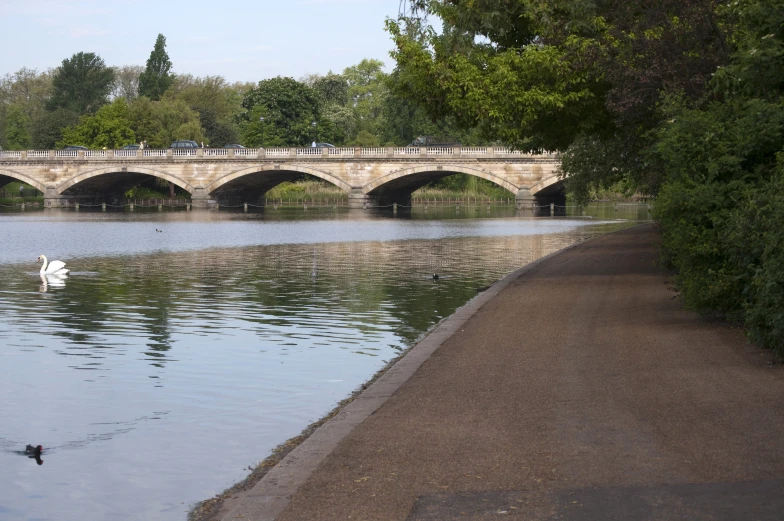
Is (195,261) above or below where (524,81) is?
below

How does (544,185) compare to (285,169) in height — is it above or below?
below

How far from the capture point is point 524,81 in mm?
A: 21500

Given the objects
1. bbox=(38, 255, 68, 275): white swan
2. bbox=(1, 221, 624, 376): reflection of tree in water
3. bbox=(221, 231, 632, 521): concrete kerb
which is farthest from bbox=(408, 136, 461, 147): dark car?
bbox=(221, 231, 632, 521): concrete kerb

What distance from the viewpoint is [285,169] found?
89.3 metres

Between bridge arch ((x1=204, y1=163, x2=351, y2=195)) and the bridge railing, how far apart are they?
936 millimetres

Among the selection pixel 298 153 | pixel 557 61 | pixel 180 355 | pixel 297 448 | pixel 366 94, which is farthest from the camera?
pixel 366 94

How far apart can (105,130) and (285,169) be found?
1179 inches

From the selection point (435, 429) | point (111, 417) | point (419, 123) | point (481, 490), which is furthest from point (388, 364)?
point (419, 123)

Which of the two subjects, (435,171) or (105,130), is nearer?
(435,171)

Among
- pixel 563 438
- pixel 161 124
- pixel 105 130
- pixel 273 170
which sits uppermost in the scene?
pixel 161 124

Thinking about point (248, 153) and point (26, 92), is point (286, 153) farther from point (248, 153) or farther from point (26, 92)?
point (26, 92)

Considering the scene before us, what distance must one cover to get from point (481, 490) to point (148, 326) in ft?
38.5

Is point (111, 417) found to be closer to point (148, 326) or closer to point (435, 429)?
point (435, 429)

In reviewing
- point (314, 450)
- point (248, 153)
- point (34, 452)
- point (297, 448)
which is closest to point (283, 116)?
point (248, 153)
